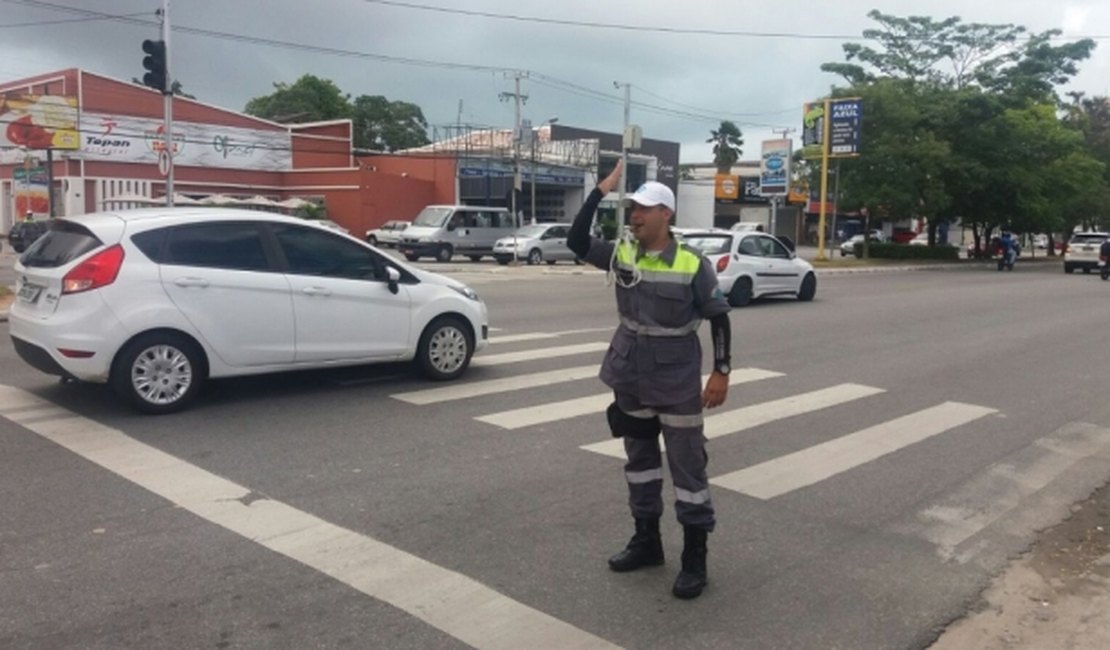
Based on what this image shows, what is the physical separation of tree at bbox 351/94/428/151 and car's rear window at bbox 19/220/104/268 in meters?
77.3

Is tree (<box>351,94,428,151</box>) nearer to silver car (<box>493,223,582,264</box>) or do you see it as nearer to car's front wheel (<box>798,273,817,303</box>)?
silver car (<box>493,223,582,264</box>)

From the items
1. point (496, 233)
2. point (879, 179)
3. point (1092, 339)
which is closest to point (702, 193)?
point (879, 179)

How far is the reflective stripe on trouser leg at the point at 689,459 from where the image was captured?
438 centimetres

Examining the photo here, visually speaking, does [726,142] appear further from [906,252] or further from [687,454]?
[687,454]

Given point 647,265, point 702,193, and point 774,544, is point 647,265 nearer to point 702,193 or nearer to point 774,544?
point 774,544

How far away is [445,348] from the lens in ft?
30.2

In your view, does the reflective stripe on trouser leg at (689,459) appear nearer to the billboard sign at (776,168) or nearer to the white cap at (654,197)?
the white cap at (654,197)

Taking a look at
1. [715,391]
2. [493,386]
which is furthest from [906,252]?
[715,391]

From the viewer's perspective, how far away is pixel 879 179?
1547 inches

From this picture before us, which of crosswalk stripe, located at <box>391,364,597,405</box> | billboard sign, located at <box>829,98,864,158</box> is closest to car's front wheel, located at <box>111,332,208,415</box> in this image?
crosswalk stripe, located at <box>391,364,597,405</box>

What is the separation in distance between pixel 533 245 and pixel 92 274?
26812mm

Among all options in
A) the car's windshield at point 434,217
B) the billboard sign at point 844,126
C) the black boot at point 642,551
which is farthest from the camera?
the billboard sign at point 844,126

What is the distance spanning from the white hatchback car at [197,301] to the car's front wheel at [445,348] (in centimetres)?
8

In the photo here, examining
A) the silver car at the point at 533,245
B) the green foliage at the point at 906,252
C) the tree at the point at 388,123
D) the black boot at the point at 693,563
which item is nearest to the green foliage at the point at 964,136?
the green foliage at the point at 906,252
